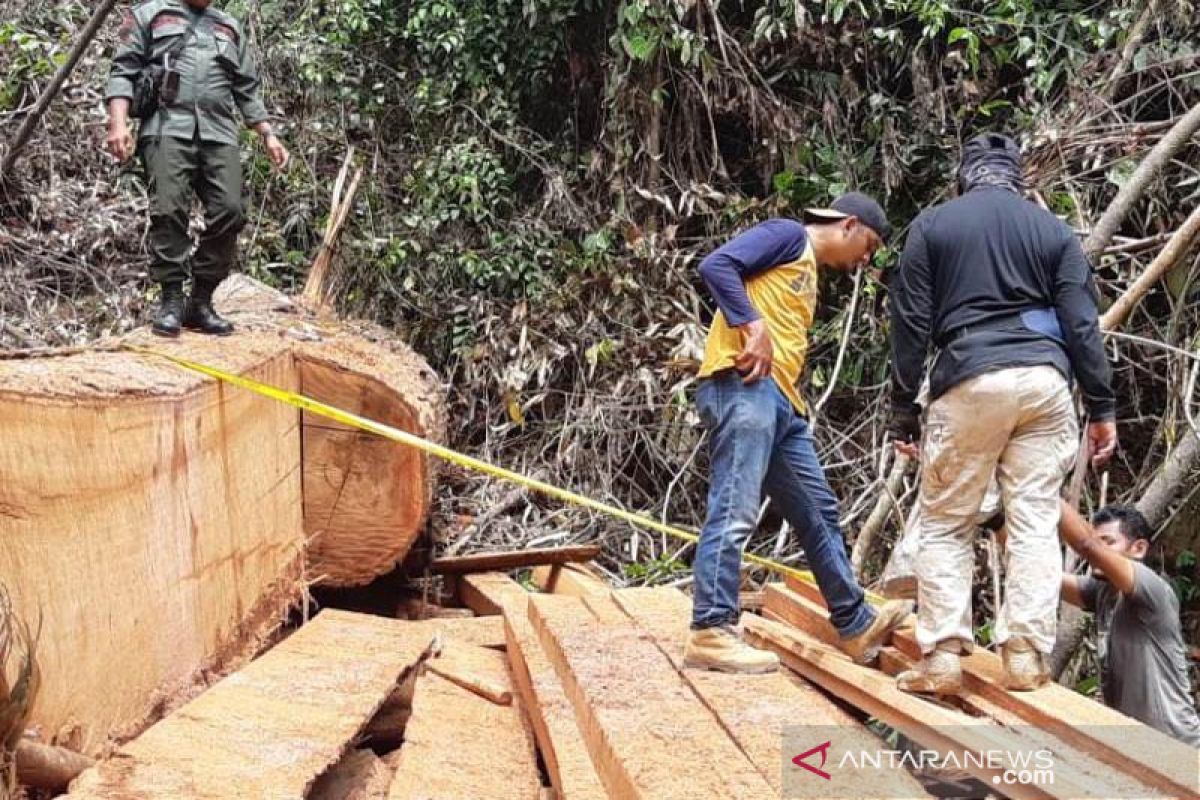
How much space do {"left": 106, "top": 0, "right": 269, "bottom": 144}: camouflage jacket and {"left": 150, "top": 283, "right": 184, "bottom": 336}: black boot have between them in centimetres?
66

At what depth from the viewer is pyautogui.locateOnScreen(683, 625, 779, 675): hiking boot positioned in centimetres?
354

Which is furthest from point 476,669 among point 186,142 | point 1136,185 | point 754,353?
point 1136,185

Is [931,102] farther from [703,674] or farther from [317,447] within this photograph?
[703,674]

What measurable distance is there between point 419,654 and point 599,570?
2696mm

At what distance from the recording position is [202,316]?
16.5ft

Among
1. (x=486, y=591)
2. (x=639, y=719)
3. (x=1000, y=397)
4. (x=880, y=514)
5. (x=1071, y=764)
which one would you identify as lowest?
(x=486, y=591)

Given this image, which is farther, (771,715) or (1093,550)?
(1093,550)

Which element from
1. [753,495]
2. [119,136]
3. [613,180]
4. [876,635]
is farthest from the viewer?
[613,180]

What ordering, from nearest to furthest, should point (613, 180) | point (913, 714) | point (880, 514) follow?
point (913, 714)
point (880, 514)
point (613, 180)

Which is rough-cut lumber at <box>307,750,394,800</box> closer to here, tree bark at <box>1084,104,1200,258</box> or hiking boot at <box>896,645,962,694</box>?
hiking boot at <box>896,645,962,694</box>

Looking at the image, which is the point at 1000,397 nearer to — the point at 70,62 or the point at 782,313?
the point at 782,313

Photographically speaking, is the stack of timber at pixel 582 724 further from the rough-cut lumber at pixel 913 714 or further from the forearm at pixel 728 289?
the forearm at pixel 728 289

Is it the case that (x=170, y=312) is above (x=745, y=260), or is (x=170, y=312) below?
below

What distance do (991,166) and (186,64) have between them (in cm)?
341
